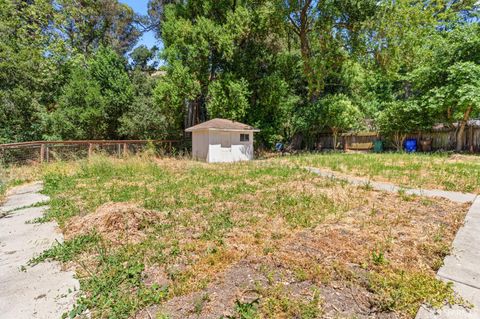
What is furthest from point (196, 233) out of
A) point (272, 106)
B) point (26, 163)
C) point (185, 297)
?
point (272, 106)

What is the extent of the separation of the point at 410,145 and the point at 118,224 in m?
14.6

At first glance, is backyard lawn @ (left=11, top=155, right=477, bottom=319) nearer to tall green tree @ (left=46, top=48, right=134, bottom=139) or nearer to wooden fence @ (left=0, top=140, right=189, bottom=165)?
wooden fence @ (left=0, top=140, right=189, bottom=165)

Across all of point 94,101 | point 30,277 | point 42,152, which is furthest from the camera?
point 94,101

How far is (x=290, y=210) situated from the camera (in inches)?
158

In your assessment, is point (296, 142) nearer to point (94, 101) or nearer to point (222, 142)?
point (222, 142)

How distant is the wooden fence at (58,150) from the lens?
9.49 m

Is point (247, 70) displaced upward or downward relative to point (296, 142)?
upward

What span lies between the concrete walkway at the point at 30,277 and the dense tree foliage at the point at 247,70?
10.7 meters

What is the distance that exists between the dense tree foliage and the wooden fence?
2.77 meters

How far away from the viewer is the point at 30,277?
252 centimetres

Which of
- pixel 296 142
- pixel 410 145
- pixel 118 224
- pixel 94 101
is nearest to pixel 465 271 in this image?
pixel 118 224

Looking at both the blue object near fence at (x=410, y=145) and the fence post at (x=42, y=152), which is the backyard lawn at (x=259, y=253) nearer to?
the fence post at (x=42, y=152)

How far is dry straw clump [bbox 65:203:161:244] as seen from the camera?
325 cm

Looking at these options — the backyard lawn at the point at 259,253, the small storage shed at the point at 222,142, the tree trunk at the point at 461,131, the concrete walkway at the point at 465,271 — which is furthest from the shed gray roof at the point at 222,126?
the concrete walkway at the point at 465,271
